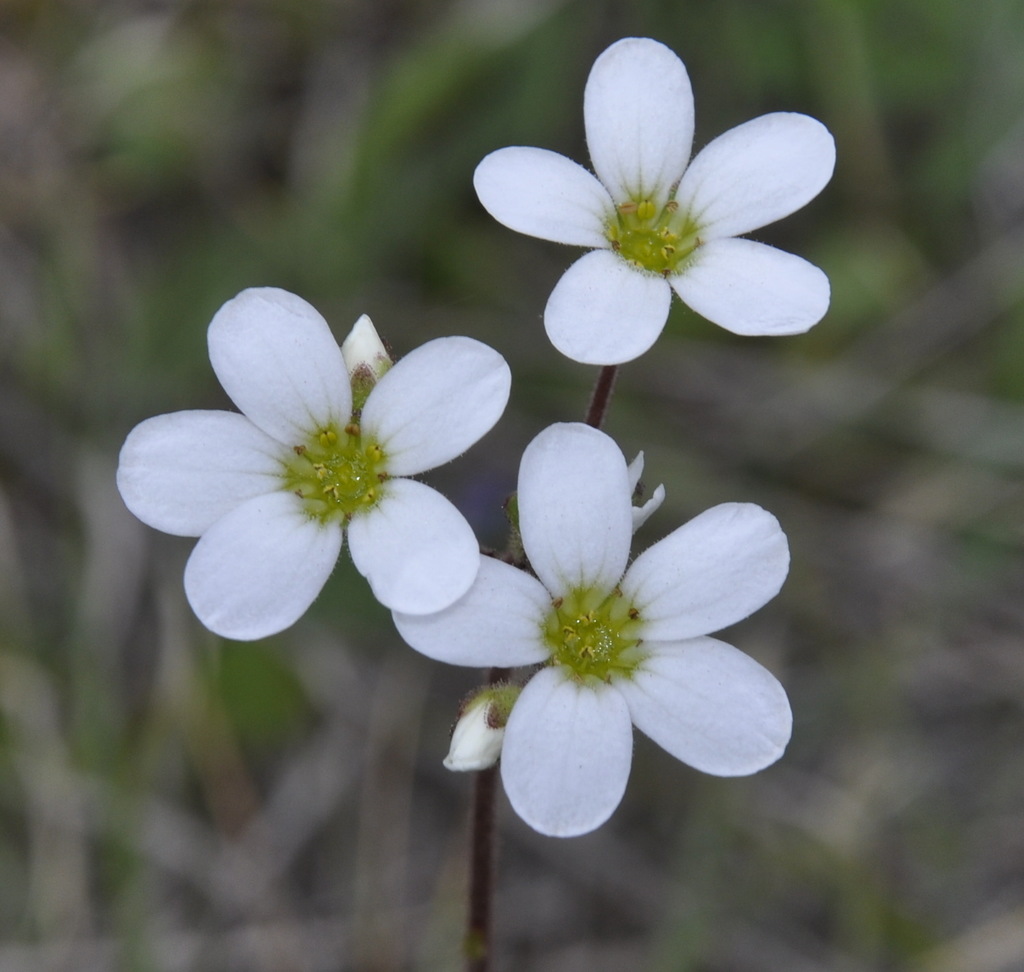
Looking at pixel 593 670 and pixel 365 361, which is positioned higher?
pixel 365 361

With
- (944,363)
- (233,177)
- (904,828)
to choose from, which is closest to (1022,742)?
(904,828)

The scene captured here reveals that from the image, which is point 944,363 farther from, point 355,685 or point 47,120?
point 47,120

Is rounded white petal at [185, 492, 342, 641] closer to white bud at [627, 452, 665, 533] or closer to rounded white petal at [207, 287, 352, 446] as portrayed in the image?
rounded white petal at [207, 287, 352, 446]

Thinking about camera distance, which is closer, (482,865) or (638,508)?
(638,508)

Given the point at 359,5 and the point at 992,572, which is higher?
the point at 359,5

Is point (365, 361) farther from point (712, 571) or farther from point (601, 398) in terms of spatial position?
point (712, 571)

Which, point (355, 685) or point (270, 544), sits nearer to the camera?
point (270, 544)

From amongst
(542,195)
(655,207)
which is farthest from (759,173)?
(542,195)
